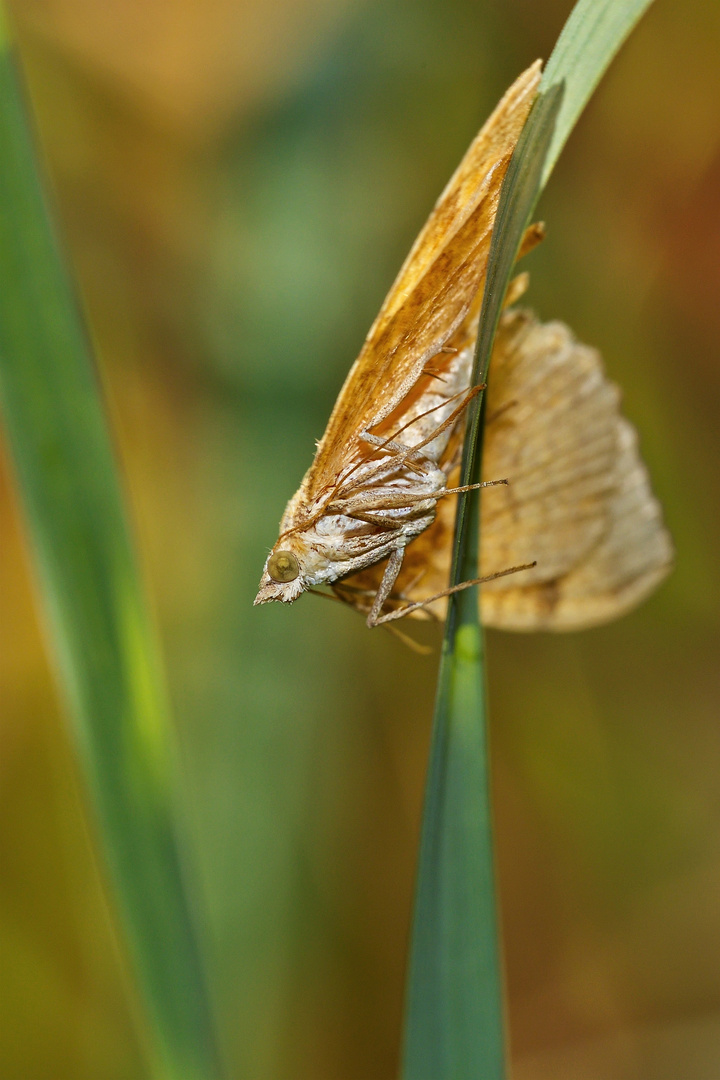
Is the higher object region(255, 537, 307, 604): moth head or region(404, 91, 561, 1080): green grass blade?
region(255, 537, 307, 604): moth head

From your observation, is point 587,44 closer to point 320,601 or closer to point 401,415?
point 401,415

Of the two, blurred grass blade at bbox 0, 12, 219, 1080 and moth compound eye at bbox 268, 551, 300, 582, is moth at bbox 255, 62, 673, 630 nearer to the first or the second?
moth compound eye at bbox 268, 551, 300, 582

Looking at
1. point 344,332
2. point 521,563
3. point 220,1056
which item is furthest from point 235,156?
point 220,1056

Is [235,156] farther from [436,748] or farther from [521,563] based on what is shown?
[436,748]

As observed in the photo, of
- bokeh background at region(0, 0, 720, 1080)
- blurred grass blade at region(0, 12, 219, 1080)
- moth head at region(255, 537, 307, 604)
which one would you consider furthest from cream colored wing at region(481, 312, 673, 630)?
bokeh background at region(0, 0, 720, 1080)

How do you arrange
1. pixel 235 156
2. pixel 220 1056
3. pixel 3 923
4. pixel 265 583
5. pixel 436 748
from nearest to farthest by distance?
pixel 436 748
pixel 220 1056
pixel 265 583
pixel 235 156
pixel 3 923

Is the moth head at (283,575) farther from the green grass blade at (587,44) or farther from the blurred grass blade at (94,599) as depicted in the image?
the green grass blade at (587,44)
